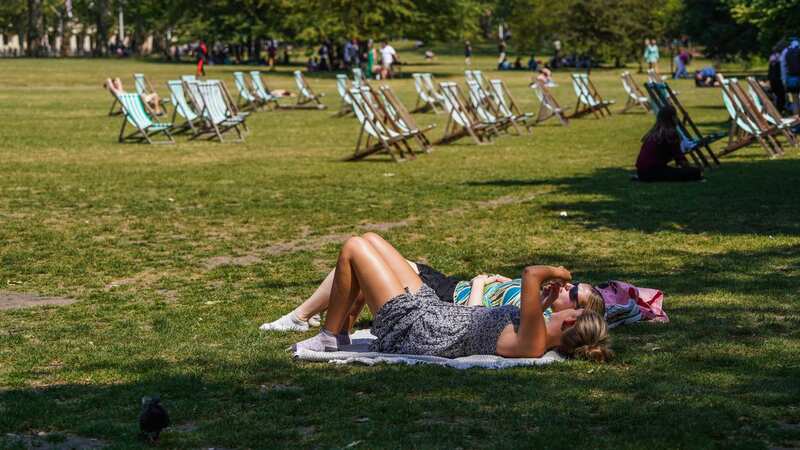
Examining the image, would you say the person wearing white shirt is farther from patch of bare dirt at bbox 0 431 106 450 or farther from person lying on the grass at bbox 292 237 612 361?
patch of bare dirt at bbox 0 431 106 450

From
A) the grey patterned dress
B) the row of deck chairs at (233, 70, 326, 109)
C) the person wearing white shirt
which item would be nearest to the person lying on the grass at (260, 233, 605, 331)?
the grey patterned dress

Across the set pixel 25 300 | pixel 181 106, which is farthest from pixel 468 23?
pixel 25 300

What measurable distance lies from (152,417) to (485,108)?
20.0 m

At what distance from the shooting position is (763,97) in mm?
19953

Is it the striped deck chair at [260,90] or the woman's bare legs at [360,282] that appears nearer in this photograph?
the woman's bare legs at [360,282]

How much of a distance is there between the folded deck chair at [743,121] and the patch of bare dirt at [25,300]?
12.0m

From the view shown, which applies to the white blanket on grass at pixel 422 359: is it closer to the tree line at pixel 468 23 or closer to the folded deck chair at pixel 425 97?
the folded deck chair at pixel 425 97

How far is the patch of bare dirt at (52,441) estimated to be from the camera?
5.29 m

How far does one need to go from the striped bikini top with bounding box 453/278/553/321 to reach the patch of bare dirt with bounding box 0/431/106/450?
263 centimetres

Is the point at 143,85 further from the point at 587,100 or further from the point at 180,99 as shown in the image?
the point at 587,100

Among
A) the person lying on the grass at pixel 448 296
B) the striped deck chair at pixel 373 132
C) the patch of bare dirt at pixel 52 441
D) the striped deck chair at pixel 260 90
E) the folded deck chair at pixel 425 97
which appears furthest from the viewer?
the striped deck chair at pixel 260 90

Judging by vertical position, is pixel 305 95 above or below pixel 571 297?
below

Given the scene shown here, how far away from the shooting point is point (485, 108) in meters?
24.7

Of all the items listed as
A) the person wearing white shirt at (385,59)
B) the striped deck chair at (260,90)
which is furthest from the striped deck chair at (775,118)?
the person wearing white shirt at (385,59)
